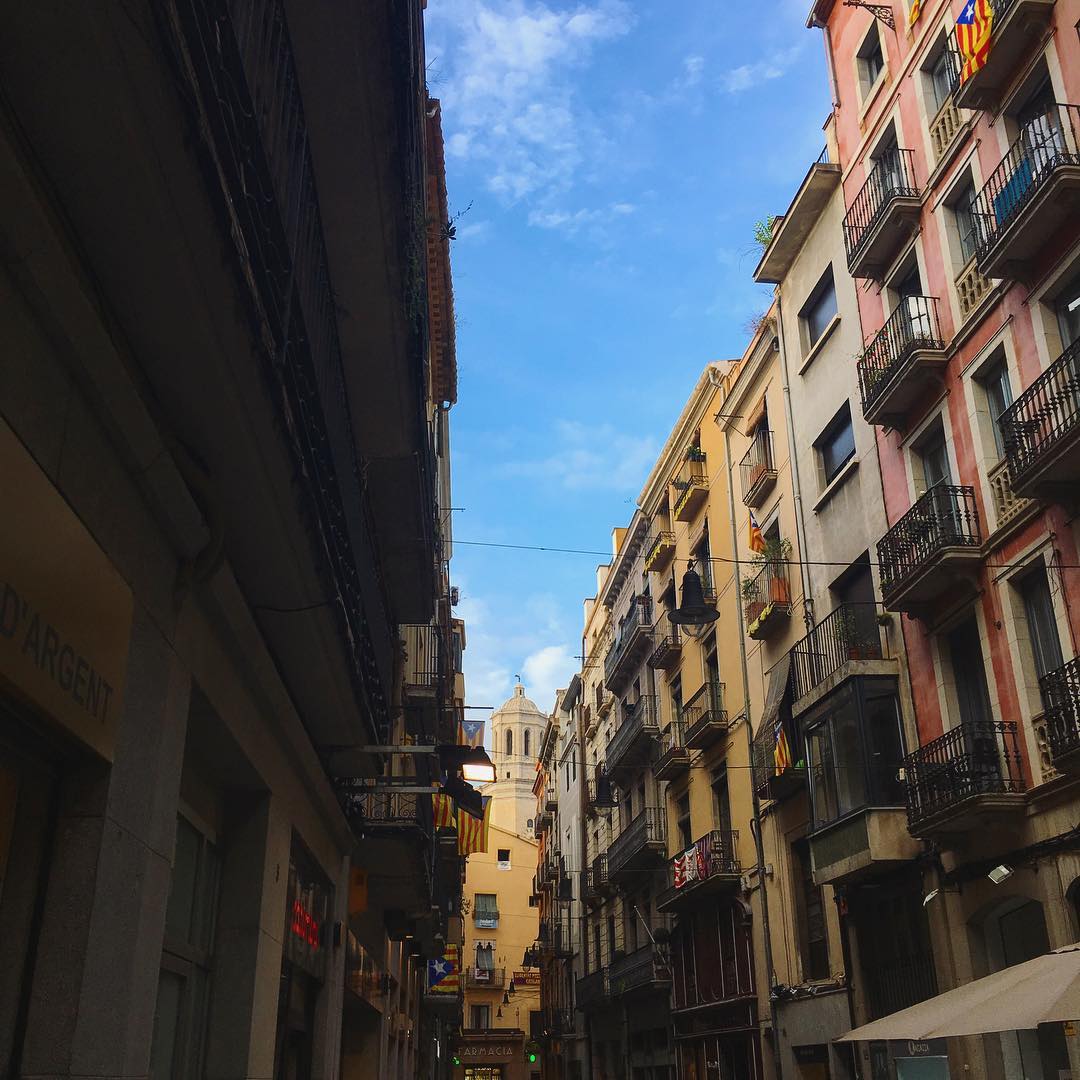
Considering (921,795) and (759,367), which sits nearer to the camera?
(921,795)

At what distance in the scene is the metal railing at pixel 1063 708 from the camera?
44.2ft

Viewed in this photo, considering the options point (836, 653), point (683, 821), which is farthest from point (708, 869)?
point (836, 653)

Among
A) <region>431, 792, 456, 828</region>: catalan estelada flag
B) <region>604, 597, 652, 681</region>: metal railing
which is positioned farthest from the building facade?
<region>604, 597, 652, 681</region>: metal railing

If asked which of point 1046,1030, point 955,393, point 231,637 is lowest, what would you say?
point 1046,1030

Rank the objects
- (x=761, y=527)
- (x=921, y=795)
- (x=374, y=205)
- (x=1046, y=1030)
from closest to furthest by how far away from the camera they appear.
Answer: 1. (x=374, y=205)
2. (x=1046, y=1030)
3. (x=921, y=795)
4. (x=761, y=527)

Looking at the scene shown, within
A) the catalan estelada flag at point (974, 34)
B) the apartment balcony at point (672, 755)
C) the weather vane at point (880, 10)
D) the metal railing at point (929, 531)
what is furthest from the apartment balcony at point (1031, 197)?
the apartment balcony at point (672, 755)

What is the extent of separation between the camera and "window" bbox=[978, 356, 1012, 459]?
1652 centimetres

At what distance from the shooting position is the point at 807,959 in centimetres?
2212

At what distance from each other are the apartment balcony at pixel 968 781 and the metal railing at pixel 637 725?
17383mm

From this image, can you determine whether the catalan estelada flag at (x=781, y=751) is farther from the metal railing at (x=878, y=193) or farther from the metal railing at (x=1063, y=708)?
the metal railing at (x=878, y=193)

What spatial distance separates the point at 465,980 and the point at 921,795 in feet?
206

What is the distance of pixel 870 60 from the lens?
891 inches

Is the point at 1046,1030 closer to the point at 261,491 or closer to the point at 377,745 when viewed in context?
the point at 377,745

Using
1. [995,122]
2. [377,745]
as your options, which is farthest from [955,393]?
[377,745]
